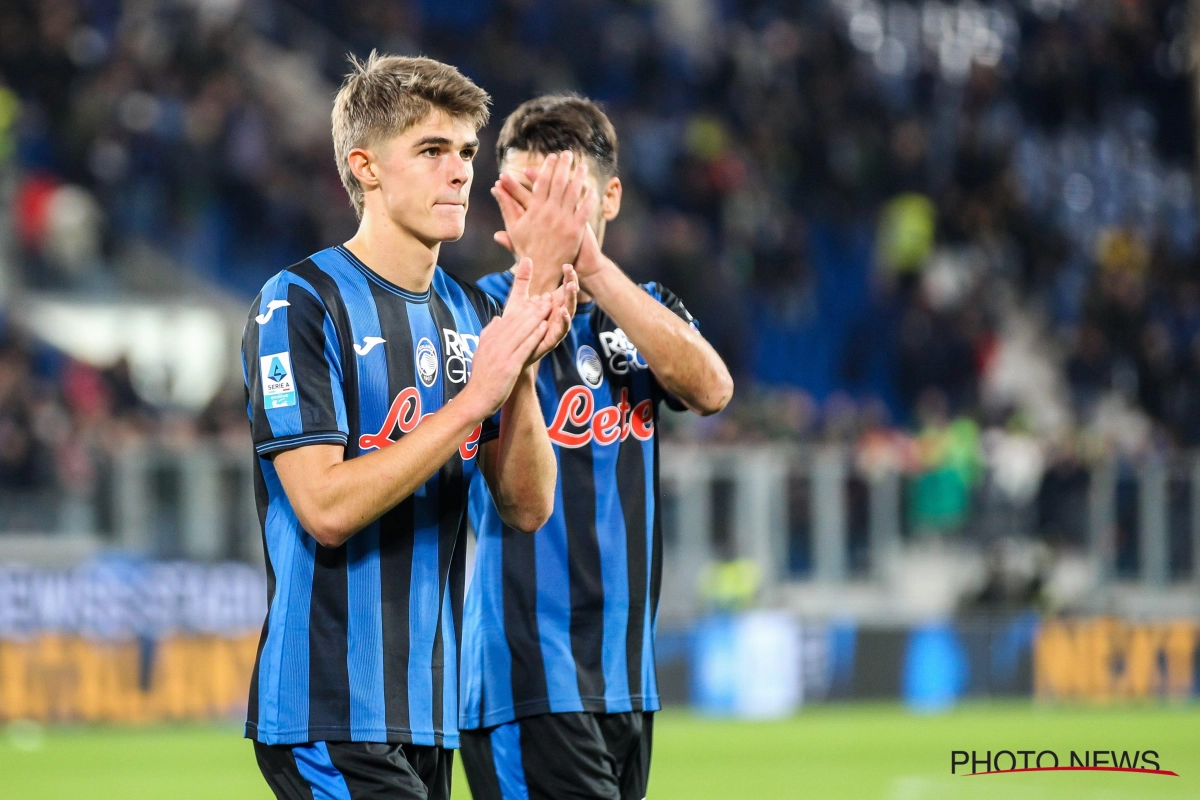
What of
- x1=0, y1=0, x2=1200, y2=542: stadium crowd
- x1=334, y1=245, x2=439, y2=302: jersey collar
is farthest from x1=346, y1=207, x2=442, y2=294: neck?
x1=0, y1=0, x2=1200, y2=542: stadium crowd

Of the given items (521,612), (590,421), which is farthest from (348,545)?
(590,421)

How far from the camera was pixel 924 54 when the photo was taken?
72.3 ft

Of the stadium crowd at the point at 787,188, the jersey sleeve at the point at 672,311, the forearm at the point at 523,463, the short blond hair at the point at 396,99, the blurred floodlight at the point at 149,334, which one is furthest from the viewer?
the stadium crowd at the point at 787,188

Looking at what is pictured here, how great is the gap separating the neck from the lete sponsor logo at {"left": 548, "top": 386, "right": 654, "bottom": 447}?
0.96 m

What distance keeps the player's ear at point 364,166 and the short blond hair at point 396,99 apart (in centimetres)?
1

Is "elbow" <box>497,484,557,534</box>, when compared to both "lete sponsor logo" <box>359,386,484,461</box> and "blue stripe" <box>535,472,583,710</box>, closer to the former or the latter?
"lete sponsor logo" <box>359,386,484,461</box>

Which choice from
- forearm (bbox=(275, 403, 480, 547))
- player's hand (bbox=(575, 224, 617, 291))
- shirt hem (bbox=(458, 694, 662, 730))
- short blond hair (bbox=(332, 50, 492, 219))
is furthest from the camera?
shirt hem (bbox=(458, 694, 662, 730))

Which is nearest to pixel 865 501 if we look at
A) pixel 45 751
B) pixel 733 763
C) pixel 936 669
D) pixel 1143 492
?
pixel 936 669

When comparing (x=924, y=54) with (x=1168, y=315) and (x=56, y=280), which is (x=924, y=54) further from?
(x=56, y=280)

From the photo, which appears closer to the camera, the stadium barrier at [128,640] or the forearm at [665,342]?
the forearm at [665,342]

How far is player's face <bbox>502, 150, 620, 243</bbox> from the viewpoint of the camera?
4582mm

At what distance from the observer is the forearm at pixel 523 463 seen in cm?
362

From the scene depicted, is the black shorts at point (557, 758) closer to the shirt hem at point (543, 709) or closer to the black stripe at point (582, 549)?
the shirt hem at point (543, 709)

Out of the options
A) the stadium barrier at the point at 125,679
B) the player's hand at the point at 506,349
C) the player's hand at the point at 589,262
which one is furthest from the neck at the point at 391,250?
the stadium barrier at the point at 125,679
